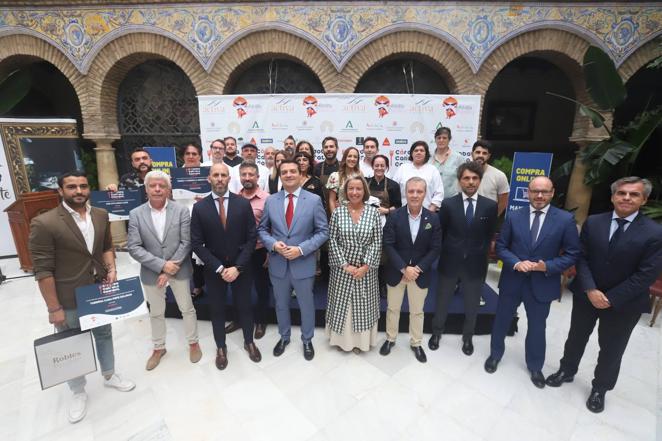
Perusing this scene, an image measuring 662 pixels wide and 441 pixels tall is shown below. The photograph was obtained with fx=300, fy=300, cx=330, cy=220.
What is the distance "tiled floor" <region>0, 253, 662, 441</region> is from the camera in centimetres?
237

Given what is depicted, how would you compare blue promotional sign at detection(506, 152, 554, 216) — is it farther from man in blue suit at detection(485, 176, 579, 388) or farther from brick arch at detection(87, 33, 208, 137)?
brick arch at detection(87, 33, 208, 137)

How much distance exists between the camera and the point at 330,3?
5539 mm

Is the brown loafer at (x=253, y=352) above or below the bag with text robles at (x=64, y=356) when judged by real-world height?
below

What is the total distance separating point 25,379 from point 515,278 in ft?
15.8

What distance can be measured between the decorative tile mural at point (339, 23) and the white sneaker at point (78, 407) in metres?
5.55

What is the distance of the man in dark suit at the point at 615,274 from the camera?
2191 mm

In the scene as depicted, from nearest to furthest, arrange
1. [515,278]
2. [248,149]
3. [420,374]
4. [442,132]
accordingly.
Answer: [515,278] < [420,374] < [442,132] < [248,149]

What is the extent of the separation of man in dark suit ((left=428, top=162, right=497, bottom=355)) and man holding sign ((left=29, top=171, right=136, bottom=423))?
10.2 feet


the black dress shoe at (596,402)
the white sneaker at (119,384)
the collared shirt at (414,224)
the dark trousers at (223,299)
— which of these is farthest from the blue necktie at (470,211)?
the white sneaker at (119,384)

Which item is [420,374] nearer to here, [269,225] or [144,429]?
[269,225]

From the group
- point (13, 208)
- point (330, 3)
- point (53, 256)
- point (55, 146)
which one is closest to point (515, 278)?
point (53, 256)

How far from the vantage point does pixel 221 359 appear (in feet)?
10.0

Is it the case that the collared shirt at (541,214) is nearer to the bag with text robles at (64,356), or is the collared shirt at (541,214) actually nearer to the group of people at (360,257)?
the group of people at (360,257)

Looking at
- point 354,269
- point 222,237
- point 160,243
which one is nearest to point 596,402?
point 354,269
